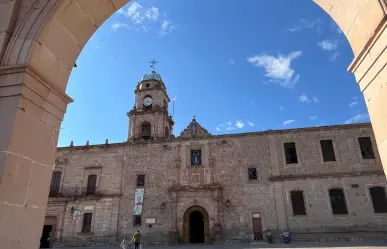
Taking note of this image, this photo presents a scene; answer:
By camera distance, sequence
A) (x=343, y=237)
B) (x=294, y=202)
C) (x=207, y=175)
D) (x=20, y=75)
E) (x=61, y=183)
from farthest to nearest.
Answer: (x=61, y=183) → (x=207, y=175) → (x=294, y=202) → (x=343, y=237) → (x=20, y=75)

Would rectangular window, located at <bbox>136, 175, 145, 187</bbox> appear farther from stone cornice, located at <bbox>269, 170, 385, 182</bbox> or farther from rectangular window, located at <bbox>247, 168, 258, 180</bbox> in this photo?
stone cornice, located at <bbox>269, 170, 385, 182</bbox>

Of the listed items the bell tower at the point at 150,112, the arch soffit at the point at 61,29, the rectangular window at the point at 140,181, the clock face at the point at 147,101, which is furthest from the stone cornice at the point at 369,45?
the clock face at the point at 147,101

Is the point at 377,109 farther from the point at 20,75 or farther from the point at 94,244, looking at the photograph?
the point at 94,244

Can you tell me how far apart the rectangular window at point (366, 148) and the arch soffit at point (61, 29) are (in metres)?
19.8

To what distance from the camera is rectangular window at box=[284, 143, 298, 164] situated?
68.4 feet

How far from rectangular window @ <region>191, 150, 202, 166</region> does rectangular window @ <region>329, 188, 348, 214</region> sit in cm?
916

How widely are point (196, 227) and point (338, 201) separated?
9.90m

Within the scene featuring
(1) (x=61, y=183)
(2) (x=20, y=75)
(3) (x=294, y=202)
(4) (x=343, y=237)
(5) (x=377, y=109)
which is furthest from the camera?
(1) (x=61, y=183)

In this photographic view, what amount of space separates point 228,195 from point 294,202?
439cm

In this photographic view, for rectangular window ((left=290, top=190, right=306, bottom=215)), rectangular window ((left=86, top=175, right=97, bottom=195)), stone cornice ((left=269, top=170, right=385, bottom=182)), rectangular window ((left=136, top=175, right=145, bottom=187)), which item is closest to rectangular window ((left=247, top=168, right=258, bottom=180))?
stone cornice ((left=269, top=170, right=385, bottom=182))

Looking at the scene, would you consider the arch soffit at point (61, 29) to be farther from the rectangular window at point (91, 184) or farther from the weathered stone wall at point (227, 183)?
the rectangular window at point (91, 184)

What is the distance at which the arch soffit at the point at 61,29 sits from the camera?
10.5 ft

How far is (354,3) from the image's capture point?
281 cm

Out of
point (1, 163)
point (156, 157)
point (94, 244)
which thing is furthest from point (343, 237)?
point (1, 163)
